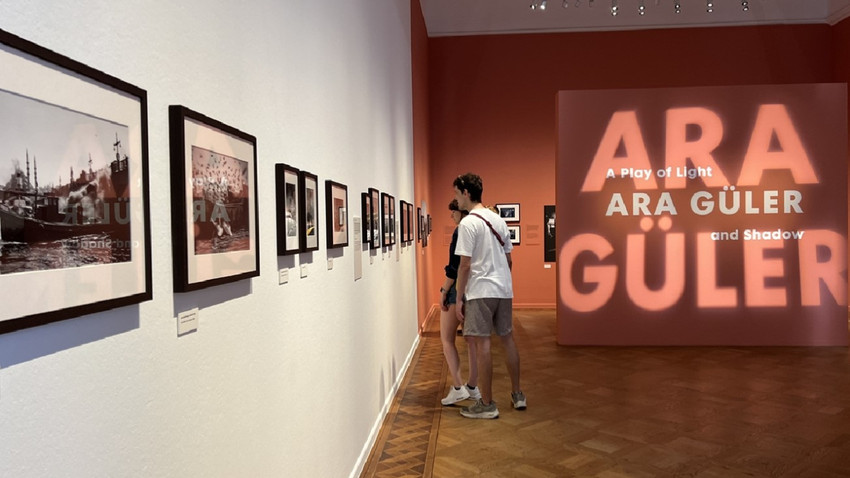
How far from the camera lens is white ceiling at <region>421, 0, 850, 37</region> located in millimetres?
11195

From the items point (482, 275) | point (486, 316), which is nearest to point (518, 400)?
point (486, 316)

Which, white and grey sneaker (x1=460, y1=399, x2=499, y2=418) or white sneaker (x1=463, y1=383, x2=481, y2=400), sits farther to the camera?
white sneaker (x1=463, y1=383, x2=481, y2=400)

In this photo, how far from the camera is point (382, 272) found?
5059 millimetres

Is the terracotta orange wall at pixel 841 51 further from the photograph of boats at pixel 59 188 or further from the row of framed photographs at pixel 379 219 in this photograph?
the photograph of boats at pixel 59 188

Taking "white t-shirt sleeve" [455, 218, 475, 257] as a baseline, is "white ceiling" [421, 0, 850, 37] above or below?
above

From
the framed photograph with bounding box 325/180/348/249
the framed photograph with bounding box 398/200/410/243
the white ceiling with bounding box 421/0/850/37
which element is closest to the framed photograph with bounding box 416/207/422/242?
the framed photograph with bounding box 398/200/410/243

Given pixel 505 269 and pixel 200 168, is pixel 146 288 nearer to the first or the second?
pixel 200 168

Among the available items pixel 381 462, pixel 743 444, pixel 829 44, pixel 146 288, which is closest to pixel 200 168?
pixel 146 288

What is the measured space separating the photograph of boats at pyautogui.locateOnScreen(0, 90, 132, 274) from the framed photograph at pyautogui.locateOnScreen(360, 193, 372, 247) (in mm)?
2903

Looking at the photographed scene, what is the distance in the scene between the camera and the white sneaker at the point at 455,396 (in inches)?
202

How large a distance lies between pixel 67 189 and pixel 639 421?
4.46 meters

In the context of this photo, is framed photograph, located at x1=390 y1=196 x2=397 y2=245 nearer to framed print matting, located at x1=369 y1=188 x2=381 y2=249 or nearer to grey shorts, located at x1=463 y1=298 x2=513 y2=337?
framed print matting, located at x1=369 y1=188 x2=381 y2=249

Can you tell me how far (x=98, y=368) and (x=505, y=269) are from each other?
11.8 ft

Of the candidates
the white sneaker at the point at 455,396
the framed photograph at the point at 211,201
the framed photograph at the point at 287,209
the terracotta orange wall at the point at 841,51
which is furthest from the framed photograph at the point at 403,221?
the terracotta orange wall at the point at 841,51
